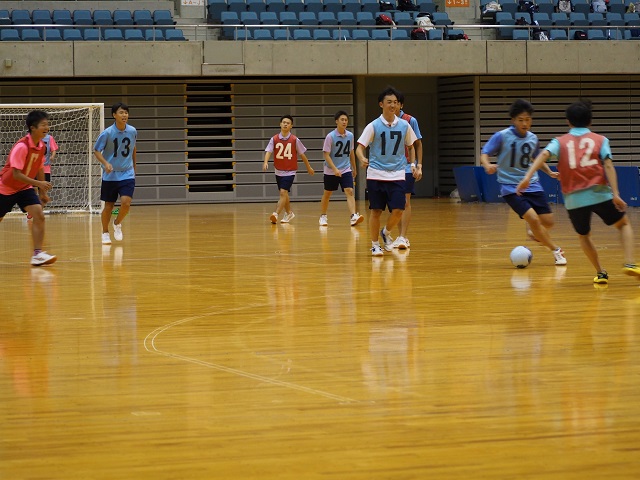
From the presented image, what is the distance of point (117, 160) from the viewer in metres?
14.1

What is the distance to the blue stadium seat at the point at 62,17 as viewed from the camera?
2577 cm

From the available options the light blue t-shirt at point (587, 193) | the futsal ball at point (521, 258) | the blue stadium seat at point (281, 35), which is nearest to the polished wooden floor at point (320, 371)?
the futsal ball at point (521, 258)

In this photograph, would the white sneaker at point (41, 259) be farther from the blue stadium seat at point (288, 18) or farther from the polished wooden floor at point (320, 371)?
the blue stadium seat at point (288, 18)

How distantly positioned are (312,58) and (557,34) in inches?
259

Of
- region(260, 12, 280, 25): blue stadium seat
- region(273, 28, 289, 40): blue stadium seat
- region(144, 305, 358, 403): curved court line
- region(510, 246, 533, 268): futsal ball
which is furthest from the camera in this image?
region(260, 12, 280, 25): blue stadium seat

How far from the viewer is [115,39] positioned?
25.3 m

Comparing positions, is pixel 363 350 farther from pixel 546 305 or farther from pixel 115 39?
pixel 115 39

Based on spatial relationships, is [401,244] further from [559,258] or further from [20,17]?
[20,17]

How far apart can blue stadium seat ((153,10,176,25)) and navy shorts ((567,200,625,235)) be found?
62.9ft

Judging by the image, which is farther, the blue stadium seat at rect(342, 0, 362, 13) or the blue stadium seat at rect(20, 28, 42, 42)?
the blue stadium seat at rect(342, 0, 362, 13)

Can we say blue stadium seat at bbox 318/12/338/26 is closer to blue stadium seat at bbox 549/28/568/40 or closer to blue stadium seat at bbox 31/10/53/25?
blue stadium seat at bbox 549/28/568/40

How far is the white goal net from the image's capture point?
24969 millimetres

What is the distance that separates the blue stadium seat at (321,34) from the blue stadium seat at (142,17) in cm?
409

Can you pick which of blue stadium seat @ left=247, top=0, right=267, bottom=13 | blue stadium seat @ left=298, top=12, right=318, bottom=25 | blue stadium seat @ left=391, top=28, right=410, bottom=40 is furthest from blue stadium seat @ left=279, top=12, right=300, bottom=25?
blue stadium seat @ left=391, top=28, right=410, bottom=40
